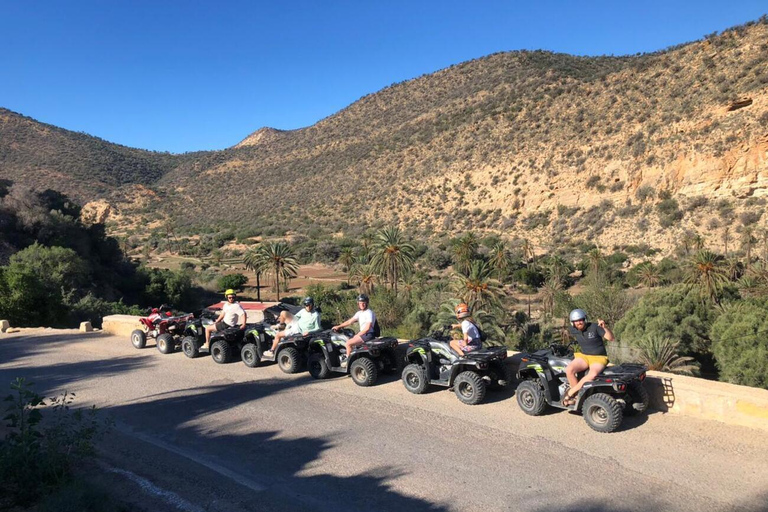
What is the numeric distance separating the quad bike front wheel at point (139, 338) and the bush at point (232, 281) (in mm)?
38540

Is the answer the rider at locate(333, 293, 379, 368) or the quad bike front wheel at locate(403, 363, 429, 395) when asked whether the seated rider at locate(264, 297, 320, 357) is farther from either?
the quad bike front wheel at locate(403, 363, 429, 395)

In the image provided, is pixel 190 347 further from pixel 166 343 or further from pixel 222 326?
pixel 222 326

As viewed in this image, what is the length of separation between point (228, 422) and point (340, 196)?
6842 centimetres

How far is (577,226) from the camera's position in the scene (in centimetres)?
5159

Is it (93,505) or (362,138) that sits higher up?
(362,138)

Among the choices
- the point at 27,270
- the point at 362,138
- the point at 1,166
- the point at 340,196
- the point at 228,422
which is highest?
the point at 362,138

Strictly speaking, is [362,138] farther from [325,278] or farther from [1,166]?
[1,166]

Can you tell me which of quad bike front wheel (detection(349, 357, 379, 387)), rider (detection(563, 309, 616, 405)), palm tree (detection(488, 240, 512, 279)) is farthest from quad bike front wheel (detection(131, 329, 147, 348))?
palm tree (detection(488, 240, 512, 279))

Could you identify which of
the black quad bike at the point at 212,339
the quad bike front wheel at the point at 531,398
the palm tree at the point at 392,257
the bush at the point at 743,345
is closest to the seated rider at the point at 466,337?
the quad bike front wheel at the point at 531,398

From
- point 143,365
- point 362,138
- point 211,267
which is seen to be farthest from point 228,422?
point 362,138

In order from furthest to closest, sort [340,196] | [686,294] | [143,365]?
[340,196] → [686,294] → [143,365]

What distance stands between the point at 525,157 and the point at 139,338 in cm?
5327

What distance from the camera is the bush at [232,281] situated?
173ft

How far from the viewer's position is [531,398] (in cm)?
725
